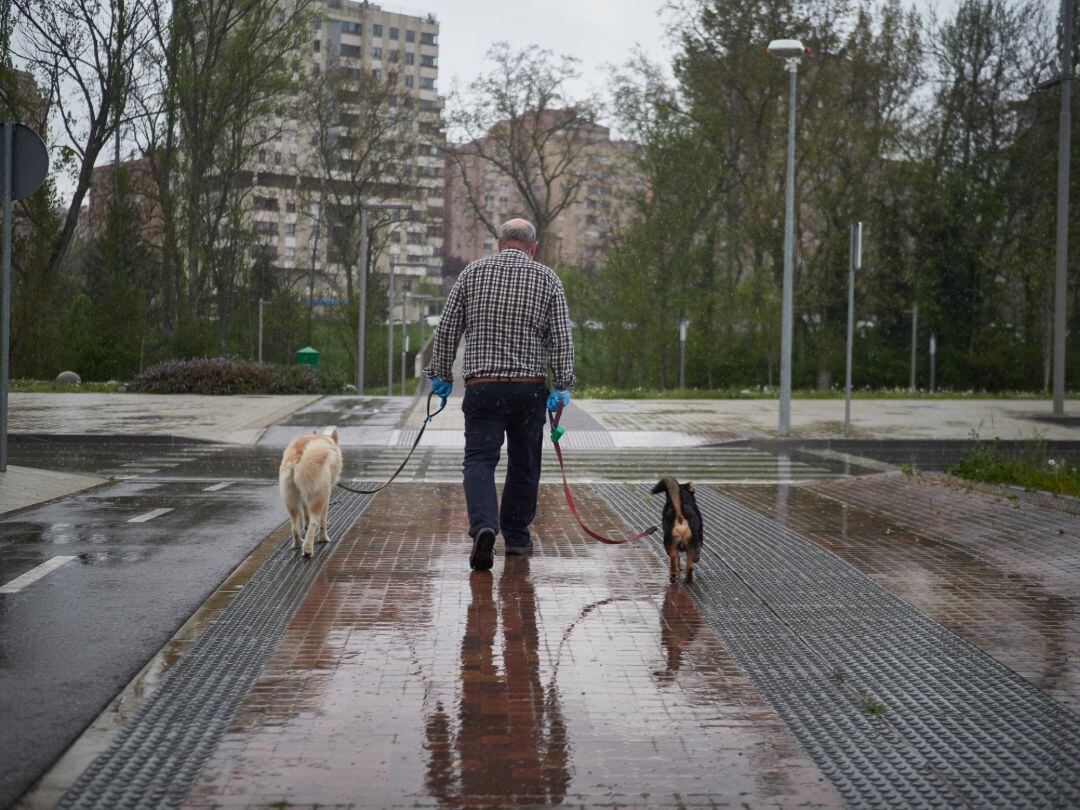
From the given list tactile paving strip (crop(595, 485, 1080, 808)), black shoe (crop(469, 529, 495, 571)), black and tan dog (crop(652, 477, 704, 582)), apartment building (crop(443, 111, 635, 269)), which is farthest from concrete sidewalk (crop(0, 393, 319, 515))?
apartment building (crop(443, 111, 635, 269))

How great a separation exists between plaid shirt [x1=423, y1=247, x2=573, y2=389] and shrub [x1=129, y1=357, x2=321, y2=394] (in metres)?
23.2

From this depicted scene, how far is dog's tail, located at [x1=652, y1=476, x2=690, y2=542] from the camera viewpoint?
22.9 feet

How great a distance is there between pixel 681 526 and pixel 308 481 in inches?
93.1

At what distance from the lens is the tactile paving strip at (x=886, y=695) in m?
3.77

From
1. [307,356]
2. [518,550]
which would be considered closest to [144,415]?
[518,550]

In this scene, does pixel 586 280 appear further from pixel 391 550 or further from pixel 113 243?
pixel 391 550

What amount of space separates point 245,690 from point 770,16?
40338 mm

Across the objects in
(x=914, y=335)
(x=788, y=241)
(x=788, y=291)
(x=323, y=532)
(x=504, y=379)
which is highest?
(x=788, y=241)

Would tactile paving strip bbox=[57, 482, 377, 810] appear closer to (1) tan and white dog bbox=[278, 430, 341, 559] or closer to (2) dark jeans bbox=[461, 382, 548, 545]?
(1) tan and white dog bbox=[278, 430, 341, 559]

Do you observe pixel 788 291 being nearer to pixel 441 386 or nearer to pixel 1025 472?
pixel 1025 472

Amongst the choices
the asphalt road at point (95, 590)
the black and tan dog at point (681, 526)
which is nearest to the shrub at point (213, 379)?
the asphalt road at point (95, 590)

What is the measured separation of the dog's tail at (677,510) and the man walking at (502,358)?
0.84 meters

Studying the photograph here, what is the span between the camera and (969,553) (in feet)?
27.0

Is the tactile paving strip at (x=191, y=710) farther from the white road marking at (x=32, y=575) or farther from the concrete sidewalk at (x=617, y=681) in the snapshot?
the white road marking at (x=32, y=575)
